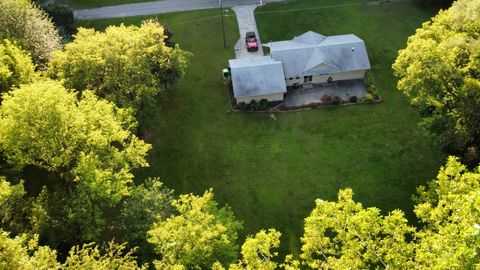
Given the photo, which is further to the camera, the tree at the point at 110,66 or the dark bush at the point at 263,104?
the dark bush at the point at 263,104

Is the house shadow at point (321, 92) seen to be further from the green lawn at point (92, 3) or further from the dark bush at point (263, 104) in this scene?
the green lawn at point (92, 3)

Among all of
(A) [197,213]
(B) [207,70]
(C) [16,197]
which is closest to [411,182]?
(A) [197,213]

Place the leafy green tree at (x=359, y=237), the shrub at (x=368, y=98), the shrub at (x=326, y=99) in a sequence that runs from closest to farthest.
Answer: the leafy green tree at (x=359, y=237) < the shrub at (x=368, y=98) < the shrub at (x=326, y=99)

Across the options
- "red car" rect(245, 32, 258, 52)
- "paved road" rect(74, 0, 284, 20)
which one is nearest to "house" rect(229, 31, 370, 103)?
"red car" rect(245, 32, 258, 52)

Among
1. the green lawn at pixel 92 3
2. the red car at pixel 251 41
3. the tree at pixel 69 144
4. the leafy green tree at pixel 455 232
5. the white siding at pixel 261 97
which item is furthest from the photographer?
the green lawn at pixel 92 3

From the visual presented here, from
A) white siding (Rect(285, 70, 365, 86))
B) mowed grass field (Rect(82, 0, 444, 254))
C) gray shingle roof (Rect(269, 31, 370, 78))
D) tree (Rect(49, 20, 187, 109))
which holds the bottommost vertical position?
mowed grass field (Rect(82, 0, 444, 254))

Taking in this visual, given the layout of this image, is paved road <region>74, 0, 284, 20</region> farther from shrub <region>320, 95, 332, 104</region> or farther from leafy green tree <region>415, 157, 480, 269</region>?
leafy green tree <region>415, 157, 480, 269</region>

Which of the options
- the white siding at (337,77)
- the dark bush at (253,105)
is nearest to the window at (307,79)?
the white siding at (337,77)
